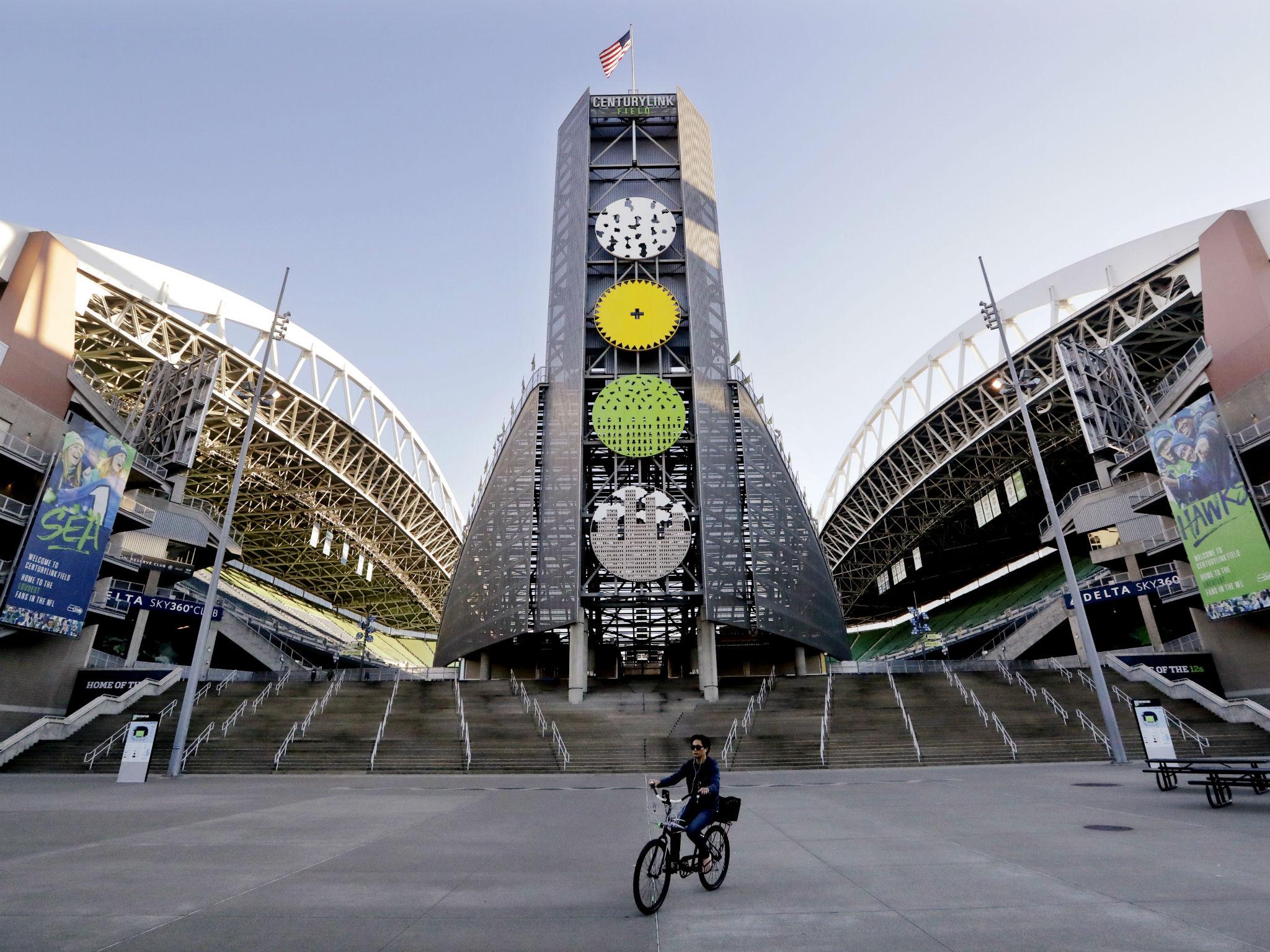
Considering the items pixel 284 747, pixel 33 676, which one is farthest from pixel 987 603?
pixel 33 676

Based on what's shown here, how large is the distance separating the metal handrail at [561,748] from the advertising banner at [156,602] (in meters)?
22.3

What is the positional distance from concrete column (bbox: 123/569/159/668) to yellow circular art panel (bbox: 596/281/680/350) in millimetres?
31800

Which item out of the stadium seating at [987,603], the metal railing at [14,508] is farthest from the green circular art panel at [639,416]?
the stadium seating at [987,603]

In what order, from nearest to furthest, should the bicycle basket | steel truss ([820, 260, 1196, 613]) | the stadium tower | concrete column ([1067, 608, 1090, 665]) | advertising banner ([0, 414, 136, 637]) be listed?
the bicycle basket
advertising banner ([0, 414, 136, 637])
the stadium tower
concrete column ([1067, 608, 1090, 665])
steel truss ([820, 260, 1196, 613])

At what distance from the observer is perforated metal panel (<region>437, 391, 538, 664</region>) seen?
1538 inches

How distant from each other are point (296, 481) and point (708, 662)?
1624 inches

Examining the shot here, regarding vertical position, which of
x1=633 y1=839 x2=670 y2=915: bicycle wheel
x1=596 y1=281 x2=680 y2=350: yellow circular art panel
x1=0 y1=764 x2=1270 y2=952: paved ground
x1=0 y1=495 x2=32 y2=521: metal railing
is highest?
x1=596 y1=281 x2=680 y2=350: yellow circular art panel

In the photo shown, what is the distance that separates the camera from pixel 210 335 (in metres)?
45.2

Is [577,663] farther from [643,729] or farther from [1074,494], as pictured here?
[1074,494]

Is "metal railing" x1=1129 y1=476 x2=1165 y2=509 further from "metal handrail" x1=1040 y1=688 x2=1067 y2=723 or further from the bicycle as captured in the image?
the bicycle

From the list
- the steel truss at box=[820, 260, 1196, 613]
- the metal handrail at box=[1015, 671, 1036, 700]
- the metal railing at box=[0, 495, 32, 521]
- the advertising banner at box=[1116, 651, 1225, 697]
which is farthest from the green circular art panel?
the metal railing at box=[0, 495, 32, 521]

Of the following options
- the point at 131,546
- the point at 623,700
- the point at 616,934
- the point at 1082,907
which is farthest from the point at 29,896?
the point at 131,546

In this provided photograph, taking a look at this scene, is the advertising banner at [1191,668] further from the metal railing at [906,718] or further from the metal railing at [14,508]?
the metal railing at [14,508]

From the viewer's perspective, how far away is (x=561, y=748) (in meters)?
24.8
